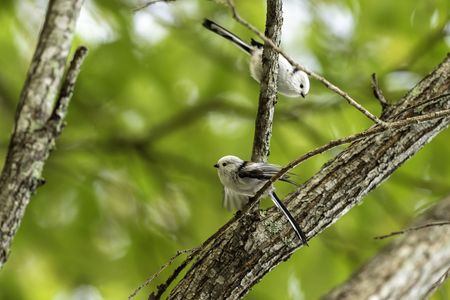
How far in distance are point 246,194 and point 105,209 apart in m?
2.86

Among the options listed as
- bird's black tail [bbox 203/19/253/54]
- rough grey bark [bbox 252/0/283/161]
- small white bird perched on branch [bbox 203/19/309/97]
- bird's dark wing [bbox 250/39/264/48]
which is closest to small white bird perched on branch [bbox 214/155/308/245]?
rough grey bark [bbox 252/0/283/161]

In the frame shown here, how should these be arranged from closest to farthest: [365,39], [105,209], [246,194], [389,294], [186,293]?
[186,293] → [246,194] → [389,294] → [365,39] → [105,209]

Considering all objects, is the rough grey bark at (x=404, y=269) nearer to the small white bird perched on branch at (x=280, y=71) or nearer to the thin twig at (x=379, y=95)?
the small white bird perched on branch at (x=280, y=71)

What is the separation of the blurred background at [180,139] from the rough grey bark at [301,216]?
2167 mm

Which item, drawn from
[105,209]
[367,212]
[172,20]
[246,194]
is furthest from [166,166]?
[246,194]

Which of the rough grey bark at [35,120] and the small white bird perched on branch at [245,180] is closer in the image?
the small white bird perched on branch at [245,180]

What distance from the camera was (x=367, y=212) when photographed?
5.16 metres

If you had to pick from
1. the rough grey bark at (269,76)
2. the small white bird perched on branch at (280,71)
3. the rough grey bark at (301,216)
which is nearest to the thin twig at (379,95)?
the rough grey bark at (301,216)

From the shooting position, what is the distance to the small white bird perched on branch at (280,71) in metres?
3.12

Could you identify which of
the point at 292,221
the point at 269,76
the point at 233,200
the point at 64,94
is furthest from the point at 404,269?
the point at 64,94

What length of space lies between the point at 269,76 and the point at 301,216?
576 millimetres

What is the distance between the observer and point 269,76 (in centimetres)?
242

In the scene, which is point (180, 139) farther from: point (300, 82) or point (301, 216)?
point (301, 216)

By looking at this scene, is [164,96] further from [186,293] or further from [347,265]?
[186,293]
